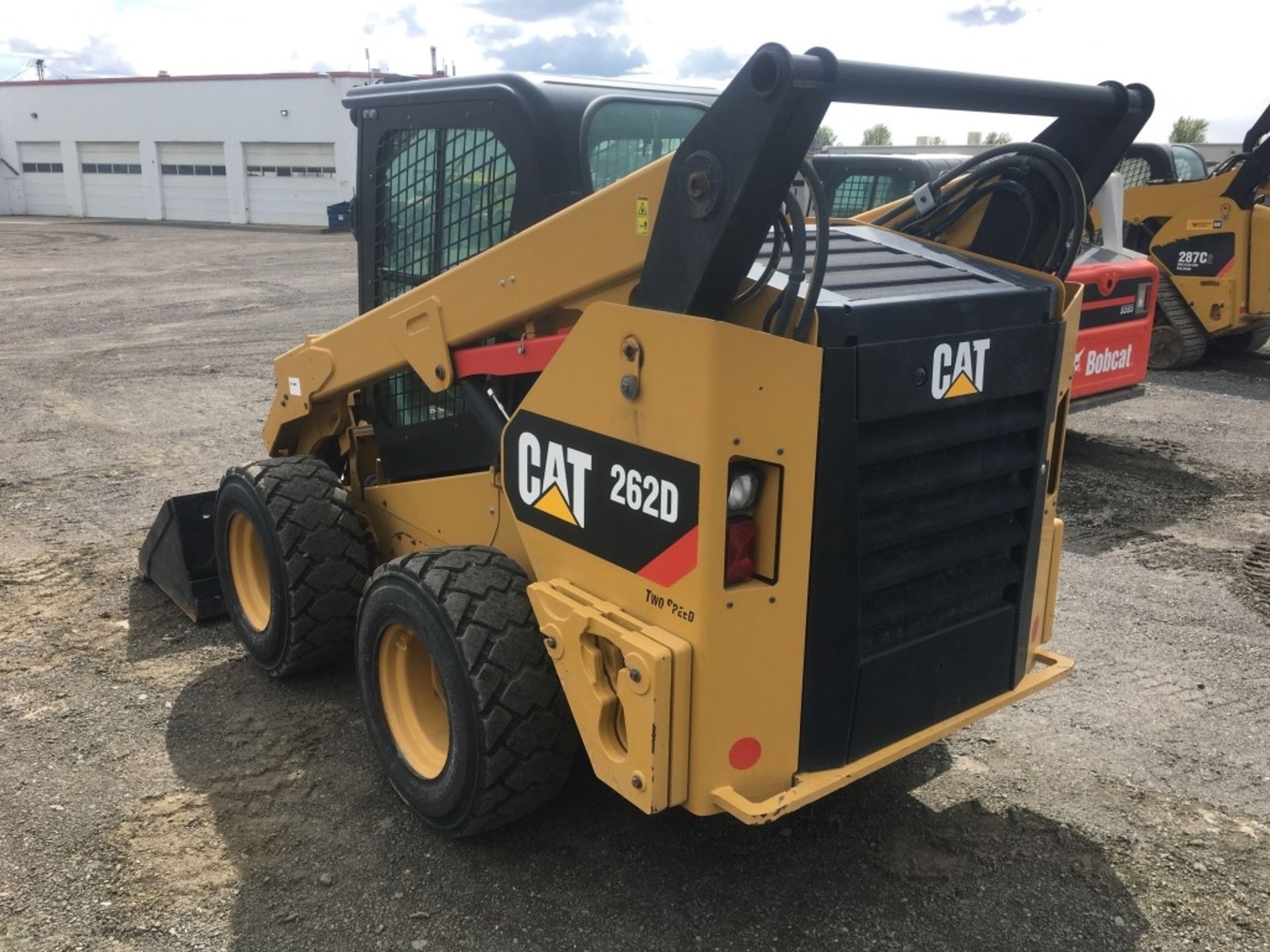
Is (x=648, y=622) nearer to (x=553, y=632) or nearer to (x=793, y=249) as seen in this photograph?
(x=553, y=632)

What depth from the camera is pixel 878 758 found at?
2.67 m

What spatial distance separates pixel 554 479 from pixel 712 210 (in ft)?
2.87

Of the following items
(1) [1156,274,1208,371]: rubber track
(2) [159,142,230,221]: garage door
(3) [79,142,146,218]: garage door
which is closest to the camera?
(1) [1156,274,1208,371]: rubber track

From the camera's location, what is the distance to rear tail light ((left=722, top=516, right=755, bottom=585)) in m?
2.37

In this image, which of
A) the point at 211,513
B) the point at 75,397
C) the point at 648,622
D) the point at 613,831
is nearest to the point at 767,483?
the point at 648,622

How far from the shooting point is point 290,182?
36375mm

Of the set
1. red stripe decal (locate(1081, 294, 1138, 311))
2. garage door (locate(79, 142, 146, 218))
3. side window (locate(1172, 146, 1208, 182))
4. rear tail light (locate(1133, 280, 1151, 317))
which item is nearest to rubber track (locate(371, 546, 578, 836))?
red stripe decal (locate(1081, 294, 1138, 311))

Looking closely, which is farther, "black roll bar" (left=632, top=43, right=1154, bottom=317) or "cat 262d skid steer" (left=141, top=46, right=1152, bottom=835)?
"cat 262d skid steer" (left=141, top=46, right=1152, bottom=835)

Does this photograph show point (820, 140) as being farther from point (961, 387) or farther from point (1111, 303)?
point (961, 387)

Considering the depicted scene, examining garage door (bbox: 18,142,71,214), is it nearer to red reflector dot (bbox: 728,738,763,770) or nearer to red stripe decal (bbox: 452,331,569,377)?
red stripe decal (bbox: 452,331,569,377)

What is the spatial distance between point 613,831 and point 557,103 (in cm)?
214

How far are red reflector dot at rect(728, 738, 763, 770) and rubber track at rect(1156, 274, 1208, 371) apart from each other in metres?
9.78

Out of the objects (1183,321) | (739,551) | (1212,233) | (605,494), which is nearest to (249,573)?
(605,494)

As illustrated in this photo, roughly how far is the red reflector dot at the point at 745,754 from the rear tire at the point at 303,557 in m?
1.90
